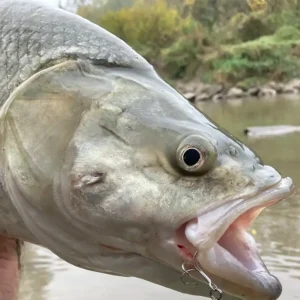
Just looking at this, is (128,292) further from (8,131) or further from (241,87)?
(241,87)

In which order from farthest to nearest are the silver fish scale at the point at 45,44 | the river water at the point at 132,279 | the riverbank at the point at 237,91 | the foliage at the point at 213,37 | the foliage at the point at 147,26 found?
the foliage at the point at 147,26 → the foliage at the point at 213,37 → the riverbank at the point at 237,91 → the river water at the point at 132,279 → the silver fish scale at the point at 45,44

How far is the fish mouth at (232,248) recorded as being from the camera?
1.47 metres

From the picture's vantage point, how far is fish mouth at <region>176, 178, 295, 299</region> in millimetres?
1471

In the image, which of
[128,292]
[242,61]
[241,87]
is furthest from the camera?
[242,61]

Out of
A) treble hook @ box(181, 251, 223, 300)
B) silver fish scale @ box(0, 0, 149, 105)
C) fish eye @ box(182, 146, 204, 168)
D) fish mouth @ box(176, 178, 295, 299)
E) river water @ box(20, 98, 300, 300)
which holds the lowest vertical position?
river water @ box(20, 98, 300, 300)

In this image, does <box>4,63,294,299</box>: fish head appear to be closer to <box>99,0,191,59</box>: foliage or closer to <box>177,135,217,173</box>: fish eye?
<box>177,135,217,173</box>: fish eye

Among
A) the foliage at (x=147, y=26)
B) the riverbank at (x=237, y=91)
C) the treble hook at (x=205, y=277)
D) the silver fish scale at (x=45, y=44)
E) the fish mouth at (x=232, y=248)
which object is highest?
the silver fish scale at (x=45, y=44)

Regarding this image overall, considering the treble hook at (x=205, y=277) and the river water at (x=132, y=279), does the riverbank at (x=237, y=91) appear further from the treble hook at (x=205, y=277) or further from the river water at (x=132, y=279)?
the treble hook at (x=205, y=277)

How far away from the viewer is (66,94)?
1.80m

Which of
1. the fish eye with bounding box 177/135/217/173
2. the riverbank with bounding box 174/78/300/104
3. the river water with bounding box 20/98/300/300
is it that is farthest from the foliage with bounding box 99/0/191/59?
the fish eye with bounding box 177/135/217/173

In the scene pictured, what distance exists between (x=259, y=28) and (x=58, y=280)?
27.5m

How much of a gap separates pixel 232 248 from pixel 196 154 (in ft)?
0.88

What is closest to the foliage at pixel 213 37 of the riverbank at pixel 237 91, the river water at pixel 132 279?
the riverbank at pixel 237 91

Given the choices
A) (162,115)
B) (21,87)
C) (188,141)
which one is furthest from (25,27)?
(188,141)
